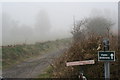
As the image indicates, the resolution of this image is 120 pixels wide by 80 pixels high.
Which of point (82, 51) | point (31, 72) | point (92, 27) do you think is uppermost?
point (92, 27)

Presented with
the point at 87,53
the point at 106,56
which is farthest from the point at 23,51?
the point at 106,56

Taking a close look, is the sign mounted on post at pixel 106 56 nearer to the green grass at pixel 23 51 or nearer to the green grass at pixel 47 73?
the green grass at pixel 47 73

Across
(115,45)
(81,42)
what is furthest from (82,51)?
(115,45)

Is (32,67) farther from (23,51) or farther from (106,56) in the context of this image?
(106,56)

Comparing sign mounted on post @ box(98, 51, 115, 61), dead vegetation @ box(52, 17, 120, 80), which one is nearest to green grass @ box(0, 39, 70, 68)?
dead vegetation @ box(52, 17, 120, 80)

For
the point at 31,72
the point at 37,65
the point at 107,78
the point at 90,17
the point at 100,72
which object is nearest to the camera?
the point at 107,78

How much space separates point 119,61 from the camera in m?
7.09

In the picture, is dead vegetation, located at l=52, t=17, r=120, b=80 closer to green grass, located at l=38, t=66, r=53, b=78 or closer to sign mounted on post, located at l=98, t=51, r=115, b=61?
green grass, located at l=38, t=66, r=53, b=78

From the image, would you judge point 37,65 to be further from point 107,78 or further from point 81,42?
point 107,78

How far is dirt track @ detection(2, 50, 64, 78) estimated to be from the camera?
8.59 metres

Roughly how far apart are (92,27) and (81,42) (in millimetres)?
832

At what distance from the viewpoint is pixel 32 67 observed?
942 centimetres

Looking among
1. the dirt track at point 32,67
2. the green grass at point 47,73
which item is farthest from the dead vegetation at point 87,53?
the dirt track at point 32,67

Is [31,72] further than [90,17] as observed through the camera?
Yes
